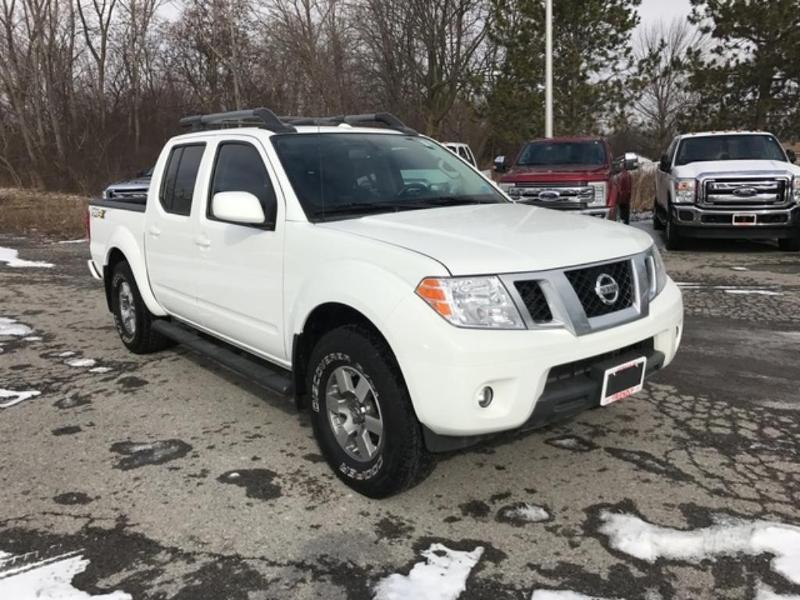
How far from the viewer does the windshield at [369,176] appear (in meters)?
3.92

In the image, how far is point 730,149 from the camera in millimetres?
11594

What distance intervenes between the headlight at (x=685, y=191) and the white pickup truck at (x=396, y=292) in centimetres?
698

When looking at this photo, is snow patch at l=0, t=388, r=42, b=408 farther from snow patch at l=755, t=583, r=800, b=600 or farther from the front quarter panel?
Result: snow patch at l=755, t=583, r=800, b=600

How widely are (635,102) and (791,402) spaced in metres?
24.7

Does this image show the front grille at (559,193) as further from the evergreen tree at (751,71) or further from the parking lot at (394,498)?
the evergreen tree at (751,71)

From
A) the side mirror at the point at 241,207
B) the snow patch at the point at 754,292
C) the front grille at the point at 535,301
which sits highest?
the side mirror at the point at 241,207

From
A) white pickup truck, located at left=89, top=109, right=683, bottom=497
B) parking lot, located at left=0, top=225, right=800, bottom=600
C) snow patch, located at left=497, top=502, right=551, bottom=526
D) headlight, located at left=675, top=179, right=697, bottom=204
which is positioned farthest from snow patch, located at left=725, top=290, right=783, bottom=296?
snow patch, located at left=497, top=502, right=551, bottom=526

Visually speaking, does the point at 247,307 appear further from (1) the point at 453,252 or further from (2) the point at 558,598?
(2) the point at 558,598

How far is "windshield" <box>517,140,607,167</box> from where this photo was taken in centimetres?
1262

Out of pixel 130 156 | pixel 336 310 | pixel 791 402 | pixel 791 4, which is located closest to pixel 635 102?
pixel 791 4

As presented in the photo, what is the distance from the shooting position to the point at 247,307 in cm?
413

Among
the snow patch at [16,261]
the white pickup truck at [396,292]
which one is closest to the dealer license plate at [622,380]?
the white pickup truck at [396,292]

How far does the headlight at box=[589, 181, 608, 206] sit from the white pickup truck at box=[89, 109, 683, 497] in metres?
7.18

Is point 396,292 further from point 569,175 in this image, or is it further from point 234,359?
point 569,175
